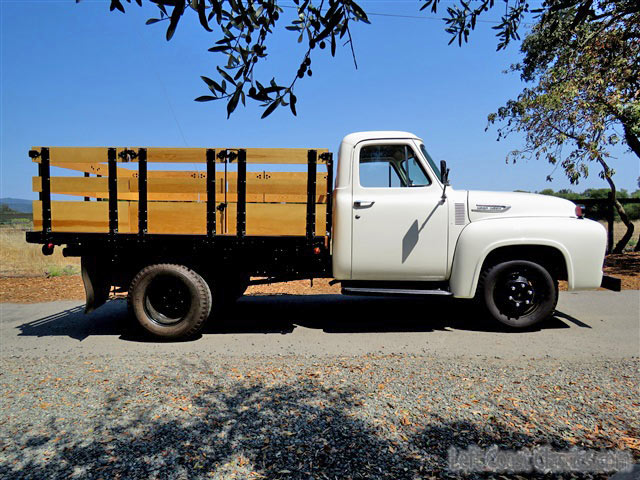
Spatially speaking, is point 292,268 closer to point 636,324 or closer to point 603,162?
point 636,324

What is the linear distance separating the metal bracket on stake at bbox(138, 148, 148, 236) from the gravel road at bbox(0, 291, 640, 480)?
142 centimetres

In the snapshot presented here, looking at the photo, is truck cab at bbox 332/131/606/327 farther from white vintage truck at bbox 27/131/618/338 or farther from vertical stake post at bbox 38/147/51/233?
vertical stake post at bbox 38/147/51/233

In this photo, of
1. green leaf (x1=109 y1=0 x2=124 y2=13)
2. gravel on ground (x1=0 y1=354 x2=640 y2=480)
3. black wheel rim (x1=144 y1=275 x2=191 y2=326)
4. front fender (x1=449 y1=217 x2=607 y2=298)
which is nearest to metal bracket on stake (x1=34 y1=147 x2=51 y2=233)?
black wheel rim (x1=144 y1=275 x2=191 y2=326)

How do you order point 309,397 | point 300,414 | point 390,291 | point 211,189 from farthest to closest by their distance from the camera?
point 390,291, point 211,189, point 309,397, point 300,414

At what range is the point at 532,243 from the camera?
4867 mm

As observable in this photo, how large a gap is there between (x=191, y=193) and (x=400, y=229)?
8.39ft

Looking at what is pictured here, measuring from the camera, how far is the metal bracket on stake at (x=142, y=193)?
4738 millimetres

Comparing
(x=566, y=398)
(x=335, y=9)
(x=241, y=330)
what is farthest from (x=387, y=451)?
(x=241, y=330)

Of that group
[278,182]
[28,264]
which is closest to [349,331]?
[278,182]

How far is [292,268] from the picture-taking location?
5.20m

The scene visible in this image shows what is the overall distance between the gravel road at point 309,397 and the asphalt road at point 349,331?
39 mm

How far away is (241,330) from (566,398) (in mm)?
3678

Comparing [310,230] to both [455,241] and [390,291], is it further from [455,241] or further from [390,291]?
[455,241]

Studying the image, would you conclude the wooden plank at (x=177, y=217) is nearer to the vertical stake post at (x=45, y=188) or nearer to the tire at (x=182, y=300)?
the tire at (x=182, y=300)
